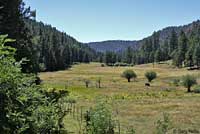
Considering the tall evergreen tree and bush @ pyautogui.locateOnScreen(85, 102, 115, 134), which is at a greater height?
the tall evergreen tree

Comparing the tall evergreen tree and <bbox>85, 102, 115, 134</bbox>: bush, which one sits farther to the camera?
the tall evergreen tree

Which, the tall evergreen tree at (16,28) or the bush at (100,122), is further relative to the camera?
the tall evergreen tree at (16,28)

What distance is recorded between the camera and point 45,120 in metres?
17.1

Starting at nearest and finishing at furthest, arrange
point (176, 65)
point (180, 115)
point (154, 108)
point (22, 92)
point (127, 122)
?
1. point (22, 92)
2. point (127, 122)
3. point (180, 115)
4. point (154, 108)
5. point (176, 65)

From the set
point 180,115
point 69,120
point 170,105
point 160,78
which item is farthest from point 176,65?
point 69,120

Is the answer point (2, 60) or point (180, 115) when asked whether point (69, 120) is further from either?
point (2, 60)

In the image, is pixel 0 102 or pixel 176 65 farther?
pixel 176 65

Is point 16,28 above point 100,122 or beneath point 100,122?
above

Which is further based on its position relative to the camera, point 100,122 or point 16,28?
point 16,28

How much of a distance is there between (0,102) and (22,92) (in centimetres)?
124

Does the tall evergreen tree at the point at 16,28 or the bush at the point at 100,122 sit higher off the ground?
the tall evergreen tree at the point at 16,28

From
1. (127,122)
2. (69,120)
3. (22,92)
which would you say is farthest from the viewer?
(127,122)

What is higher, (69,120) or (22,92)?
(22,92)

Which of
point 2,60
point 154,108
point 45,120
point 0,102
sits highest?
point 2,60
